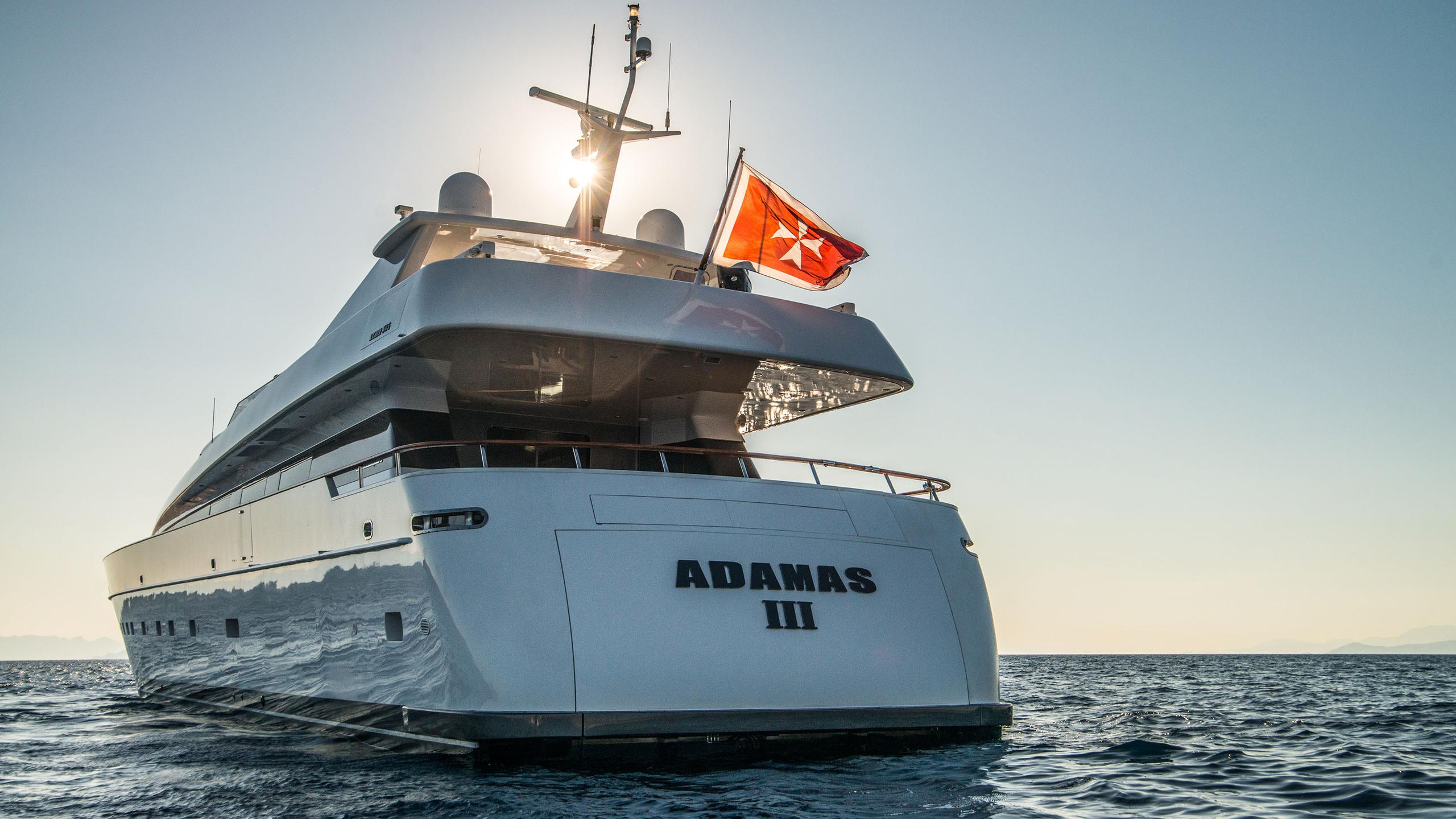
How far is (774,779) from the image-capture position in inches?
246

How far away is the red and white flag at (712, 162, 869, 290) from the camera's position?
9.51m

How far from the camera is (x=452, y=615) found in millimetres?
6578

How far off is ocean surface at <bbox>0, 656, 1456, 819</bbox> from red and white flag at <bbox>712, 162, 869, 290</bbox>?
4.42 meters

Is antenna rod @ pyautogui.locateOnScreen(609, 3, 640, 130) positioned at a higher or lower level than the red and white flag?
higher

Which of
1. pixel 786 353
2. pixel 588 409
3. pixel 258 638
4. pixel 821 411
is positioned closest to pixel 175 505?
pixel 258 638

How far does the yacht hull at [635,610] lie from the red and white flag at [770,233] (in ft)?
8.41

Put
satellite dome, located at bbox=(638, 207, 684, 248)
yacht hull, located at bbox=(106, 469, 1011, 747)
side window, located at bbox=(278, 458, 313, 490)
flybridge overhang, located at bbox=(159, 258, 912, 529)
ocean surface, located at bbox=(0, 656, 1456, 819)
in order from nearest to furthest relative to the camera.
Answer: ocean surface, located at bbox=(0, 656, 1456, 819), yacht hull, located at bbox=(106, 469, 1011, 747), flybridge overhang, located at bbox=(159, 258, 912, 529), side window, located at bbox=(278, 458, 313, 490), satellite dome, located at bbox=(638, 207, 684, 248)

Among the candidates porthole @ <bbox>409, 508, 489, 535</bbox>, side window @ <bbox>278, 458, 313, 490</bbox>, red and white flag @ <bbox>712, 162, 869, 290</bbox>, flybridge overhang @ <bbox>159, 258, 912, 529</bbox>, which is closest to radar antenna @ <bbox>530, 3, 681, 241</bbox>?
flybridge overhang @ <bbox>159, 258, 912, 529</bbox>

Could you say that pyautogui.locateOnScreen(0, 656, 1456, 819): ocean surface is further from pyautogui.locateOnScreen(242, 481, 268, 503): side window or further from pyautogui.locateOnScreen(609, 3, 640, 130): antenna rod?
pyautogui.locateOnScreen(609, 3, 640, 130): antenna rod

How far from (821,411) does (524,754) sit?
5.71 m

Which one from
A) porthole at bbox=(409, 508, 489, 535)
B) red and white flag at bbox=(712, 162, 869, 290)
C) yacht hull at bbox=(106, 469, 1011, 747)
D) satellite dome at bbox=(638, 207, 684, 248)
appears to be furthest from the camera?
satellite dome at bbox=(638, 207, 684, 248)

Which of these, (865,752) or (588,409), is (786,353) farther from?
(865,752)

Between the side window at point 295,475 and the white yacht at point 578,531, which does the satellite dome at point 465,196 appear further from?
the side window at point 295,475

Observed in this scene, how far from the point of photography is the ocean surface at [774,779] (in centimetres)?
560
